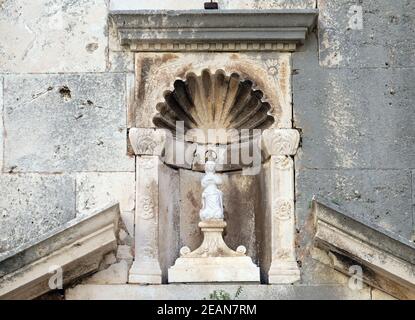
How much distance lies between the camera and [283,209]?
962 cm

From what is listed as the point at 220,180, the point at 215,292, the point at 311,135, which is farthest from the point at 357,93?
the point at 215,292

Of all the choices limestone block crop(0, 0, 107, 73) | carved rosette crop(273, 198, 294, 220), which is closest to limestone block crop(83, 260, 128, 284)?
carved rosette crop(273, 198, 294, 220)

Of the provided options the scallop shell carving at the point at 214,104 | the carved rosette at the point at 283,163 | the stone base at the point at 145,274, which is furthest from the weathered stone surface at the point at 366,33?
the stone base at the point at 145,274

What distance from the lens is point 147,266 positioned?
31.0ft

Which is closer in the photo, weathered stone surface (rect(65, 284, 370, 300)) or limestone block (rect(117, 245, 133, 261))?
weathered stone surface (rect(65, 284, 370, 300))

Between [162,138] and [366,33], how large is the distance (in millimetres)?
1860

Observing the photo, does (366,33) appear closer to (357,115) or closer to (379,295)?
(357,115)

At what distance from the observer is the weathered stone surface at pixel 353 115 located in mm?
9781

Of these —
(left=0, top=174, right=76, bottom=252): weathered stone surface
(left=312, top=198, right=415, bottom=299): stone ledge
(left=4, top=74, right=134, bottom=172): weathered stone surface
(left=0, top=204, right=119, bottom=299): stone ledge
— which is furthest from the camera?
(left=4, top=74, right=134, bottom=172): weathered stone surface

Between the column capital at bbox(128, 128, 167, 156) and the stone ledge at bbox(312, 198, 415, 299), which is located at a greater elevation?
the column capital at bbox(128, 128, 167, 156)

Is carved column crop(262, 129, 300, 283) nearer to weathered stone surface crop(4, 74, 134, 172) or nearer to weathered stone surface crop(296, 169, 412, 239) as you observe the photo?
weathered stone surface crop(296, 169, 412, 239)

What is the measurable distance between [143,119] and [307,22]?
1.50m

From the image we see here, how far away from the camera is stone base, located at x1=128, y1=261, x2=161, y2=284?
943 cm

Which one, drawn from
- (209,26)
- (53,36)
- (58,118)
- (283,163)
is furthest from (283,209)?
(53,36)
